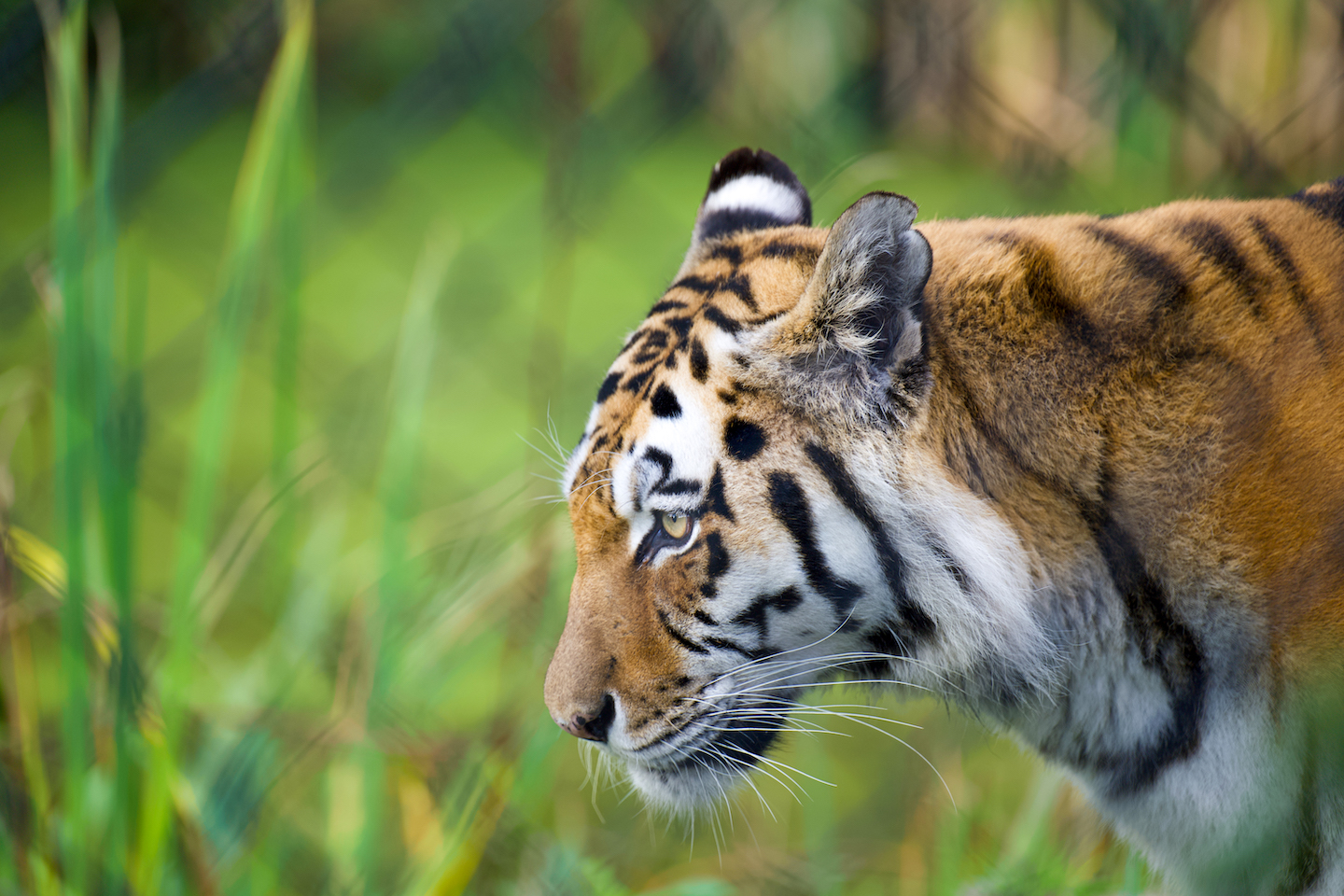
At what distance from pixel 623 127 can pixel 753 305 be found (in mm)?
753

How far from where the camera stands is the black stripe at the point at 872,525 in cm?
113

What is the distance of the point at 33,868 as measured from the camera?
1382 mm

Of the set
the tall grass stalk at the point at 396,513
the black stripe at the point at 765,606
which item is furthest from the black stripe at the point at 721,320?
the tall grass stalk at the point at 396,513

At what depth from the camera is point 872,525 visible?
113cm

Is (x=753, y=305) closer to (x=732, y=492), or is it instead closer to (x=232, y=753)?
(x=732, y=492)

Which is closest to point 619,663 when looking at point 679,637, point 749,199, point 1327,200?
point 679,637

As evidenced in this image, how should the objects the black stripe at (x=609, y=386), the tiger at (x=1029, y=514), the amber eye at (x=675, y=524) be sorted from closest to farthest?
the tiger at (x=1029, y=514) → the amber eye at (x=675, y=524) → the black stripe at (x=609, y=386)

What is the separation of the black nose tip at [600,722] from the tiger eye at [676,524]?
22cm

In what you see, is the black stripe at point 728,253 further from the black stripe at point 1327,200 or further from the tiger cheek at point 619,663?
the black stripe at point 1327,200

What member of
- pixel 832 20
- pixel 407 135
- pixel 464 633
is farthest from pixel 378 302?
pixel 407 135

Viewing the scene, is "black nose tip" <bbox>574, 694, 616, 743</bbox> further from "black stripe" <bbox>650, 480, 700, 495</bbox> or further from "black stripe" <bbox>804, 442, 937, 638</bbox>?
"black stripe" <bbox>804, 442, 937, 638</bbox>

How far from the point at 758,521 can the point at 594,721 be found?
32 centimetres

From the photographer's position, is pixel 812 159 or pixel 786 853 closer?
pixel 812 159

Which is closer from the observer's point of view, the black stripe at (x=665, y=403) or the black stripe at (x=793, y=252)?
the black stripe at (x=665, y=403)
